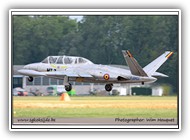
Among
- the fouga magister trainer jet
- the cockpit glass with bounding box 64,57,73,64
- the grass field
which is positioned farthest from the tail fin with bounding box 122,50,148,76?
the cockpit glass with bounding box 64,57,73,64

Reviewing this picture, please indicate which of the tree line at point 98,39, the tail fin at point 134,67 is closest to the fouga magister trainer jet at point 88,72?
the tail fin at point 134,67

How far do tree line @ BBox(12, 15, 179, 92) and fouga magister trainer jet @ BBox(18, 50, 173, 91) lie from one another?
14.1 ft

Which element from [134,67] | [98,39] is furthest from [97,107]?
[134,67]

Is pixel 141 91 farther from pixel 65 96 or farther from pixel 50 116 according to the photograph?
pixel 50 116

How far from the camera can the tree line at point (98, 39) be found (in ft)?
126

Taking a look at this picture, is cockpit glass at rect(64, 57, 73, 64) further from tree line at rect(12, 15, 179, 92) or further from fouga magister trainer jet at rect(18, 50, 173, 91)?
tree line at rect(12, 15, 179, 92)

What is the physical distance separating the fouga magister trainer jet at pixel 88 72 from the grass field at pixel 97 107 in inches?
85.1

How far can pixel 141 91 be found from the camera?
43.8 m

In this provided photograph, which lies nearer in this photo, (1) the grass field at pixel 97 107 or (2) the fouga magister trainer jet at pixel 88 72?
(2) the fouga magister trainer jet at pixel 88 72

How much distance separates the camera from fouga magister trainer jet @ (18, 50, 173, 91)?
31.6 metres

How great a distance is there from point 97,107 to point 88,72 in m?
5.53

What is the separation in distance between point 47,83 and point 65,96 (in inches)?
288

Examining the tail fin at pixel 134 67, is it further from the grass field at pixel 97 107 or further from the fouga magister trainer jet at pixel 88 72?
the grass field at pixel 97 107
